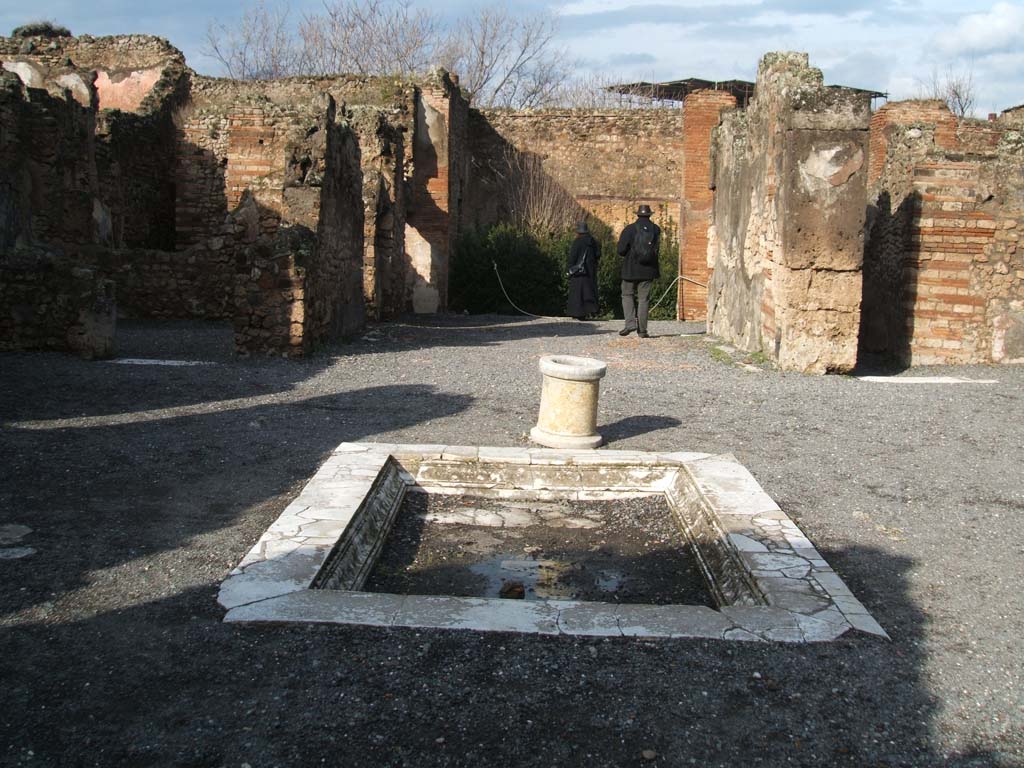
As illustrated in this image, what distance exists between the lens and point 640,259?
40.9 feet

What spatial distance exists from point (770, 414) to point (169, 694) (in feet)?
18.2

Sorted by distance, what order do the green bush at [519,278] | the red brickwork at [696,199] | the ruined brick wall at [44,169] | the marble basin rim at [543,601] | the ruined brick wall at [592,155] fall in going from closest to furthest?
1. the marble basin rim at [543,601]
2. the ruined brick wall at [44,169]
3. the red brickwork at [696,199]
4. the green bush at [519,278]
5. the ruined brick wall at [592,155]

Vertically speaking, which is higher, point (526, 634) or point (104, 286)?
point (104, 286)

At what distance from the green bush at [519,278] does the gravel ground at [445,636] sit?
11643 mm

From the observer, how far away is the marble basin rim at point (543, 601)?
326 centimetres

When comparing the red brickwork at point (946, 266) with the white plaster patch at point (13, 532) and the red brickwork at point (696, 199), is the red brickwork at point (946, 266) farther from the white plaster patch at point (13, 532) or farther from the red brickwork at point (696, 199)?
the white plaster patch at point (13, 532)

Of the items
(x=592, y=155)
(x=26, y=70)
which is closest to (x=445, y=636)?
(x=26, y=70)

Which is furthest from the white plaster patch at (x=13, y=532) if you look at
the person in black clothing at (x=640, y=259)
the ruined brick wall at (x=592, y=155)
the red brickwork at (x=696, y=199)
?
the ruined brick wall at (x=592, y=155)

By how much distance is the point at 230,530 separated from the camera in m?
4.27

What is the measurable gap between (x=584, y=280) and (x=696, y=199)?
2.99m

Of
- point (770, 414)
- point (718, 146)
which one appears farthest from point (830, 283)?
point (718, 146)

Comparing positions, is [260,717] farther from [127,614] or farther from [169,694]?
[127,614]

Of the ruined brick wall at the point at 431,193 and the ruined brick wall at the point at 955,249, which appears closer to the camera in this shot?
the ruined brick wall at the point at 955,249

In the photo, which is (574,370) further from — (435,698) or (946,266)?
(946,266)
